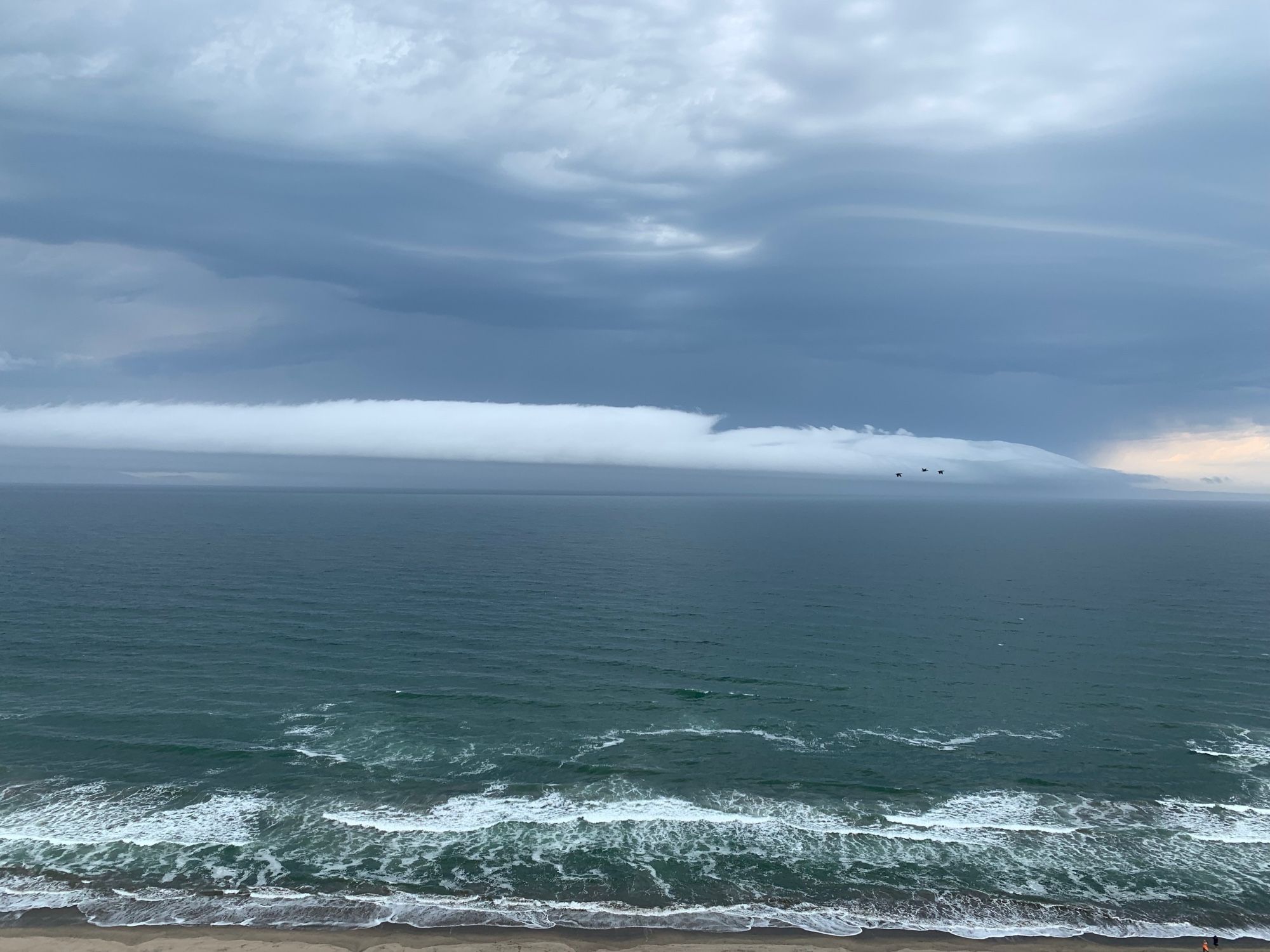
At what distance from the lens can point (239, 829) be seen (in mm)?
40562

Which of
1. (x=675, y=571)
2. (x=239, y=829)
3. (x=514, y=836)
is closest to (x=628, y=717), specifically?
(x=514, y=836)

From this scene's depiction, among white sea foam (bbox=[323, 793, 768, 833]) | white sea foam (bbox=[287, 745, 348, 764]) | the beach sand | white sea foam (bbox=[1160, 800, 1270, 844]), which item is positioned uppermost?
white sea foam (bbox=[287, 745, 348, 764])

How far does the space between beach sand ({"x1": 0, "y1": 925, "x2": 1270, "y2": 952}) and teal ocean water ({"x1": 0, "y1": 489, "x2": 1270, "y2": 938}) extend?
0.85m

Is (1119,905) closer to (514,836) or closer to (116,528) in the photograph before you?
(514,836)

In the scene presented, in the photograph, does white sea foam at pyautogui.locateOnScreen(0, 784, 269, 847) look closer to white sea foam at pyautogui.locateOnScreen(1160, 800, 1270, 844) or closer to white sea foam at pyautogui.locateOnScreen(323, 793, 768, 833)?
white sea foam at pyautogui.locateOnScreen(323, 793, 768, 833)

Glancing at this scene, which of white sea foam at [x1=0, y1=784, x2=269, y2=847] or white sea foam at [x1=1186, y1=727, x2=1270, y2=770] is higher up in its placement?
white sea foam at [x1=1186, y1=727, x2=1270, y2=770]

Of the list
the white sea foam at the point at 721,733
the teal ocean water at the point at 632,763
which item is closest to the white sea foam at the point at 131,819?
the teal ocean water at the point at 632,763

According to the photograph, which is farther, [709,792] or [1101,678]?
[1101,678]

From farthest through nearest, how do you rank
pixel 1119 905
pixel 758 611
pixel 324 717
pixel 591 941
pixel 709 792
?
pixel 758 611 → pixel 324 717 → pixel 709 792 → pixel 1119 905 → pixel 591 941

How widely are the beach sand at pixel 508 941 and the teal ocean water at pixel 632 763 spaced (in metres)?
A: 0.85

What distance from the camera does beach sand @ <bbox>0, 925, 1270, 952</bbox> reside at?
31594mm

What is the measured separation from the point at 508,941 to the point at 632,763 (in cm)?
1725

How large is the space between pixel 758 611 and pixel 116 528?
604 feet

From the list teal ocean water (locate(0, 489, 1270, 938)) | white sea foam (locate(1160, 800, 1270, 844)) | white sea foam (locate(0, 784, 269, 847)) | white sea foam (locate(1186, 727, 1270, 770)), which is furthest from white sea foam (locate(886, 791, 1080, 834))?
white sea foam (locate(0, 784, 269, 847))
